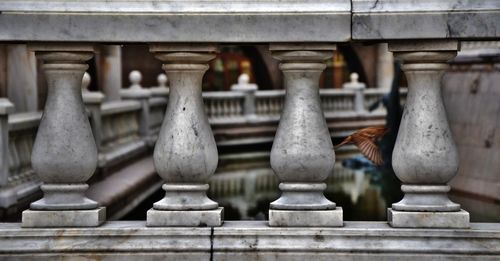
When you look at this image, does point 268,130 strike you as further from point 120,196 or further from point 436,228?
point 436,228

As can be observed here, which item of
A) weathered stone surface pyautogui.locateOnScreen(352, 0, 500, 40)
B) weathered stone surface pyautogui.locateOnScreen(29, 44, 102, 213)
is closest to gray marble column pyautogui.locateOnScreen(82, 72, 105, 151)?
weathered stone surface pyautogui.locateOnScreen(29, 44, 102, 213)

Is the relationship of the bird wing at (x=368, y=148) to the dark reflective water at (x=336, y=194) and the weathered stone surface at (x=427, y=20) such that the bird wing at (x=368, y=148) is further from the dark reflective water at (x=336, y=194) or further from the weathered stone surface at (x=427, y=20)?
the dark reflective water at (x=336, y=194)

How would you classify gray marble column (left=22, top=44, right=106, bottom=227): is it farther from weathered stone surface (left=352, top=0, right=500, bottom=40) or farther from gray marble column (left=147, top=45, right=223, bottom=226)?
weathered stone surface (left=352, top=0, right=500, bottom=40)

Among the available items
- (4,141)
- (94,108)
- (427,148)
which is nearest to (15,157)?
(4,141)

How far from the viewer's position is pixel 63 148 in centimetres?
398

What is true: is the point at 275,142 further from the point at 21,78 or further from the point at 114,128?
the point at 21,78

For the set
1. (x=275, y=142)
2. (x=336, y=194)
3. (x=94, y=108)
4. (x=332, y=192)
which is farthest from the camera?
(x=332, y=192)

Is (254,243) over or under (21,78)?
under

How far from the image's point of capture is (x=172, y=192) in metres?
4.03

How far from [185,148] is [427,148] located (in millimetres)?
1012

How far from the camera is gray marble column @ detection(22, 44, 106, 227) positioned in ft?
13.1

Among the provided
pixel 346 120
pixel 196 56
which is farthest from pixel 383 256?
pixel 346 120

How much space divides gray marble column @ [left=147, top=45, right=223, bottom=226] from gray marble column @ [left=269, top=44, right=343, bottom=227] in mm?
288

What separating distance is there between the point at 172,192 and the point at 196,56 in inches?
23.1
